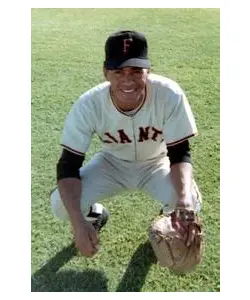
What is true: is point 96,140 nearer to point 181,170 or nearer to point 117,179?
point 117,179

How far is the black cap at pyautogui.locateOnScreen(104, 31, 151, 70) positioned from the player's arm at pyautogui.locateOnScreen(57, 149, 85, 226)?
1.62 ft

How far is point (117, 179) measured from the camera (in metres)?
2.89

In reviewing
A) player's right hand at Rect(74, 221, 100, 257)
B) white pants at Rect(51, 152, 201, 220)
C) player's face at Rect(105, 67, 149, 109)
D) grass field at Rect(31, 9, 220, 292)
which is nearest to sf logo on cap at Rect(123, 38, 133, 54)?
player's face at Rect(105, 67, 149, 109)

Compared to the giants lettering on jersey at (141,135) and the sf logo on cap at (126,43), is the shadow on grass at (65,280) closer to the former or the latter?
the giants lettering on jersey at (141,135)

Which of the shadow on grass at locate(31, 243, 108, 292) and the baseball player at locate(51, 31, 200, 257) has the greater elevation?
the baseball player at locate(51, 31, 200, 257)

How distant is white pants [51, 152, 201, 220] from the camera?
110 inches

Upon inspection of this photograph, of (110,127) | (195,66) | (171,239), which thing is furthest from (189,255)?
(195,66)

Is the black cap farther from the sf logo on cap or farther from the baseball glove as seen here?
the baseball glove

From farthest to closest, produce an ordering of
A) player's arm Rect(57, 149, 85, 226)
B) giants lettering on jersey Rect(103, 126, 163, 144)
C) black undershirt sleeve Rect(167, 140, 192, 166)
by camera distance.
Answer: giants lettering on jersey Rect(103, 126, 163, 144)
black undershirt sleeve Rect(167, 140, 192, 166)
player's arm Rect(57, 149, 85, 226)

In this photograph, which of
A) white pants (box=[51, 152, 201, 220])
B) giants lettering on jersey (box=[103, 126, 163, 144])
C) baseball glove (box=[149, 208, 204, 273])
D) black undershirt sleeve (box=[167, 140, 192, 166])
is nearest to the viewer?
baseball glove (box=[149, 208, 204, 273])

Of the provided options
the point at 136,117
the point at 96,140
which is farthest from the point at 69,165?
the point at 96,140

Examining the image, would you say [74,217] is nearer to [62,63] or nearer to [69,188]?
[69,188]

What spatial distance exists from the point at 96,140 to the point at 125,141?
1.08 m

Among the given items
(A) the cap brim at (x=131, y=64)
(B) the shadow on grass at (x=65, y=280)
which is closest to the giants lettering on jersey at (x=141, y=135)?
(A) the cap brim at (x=131, y=64)
